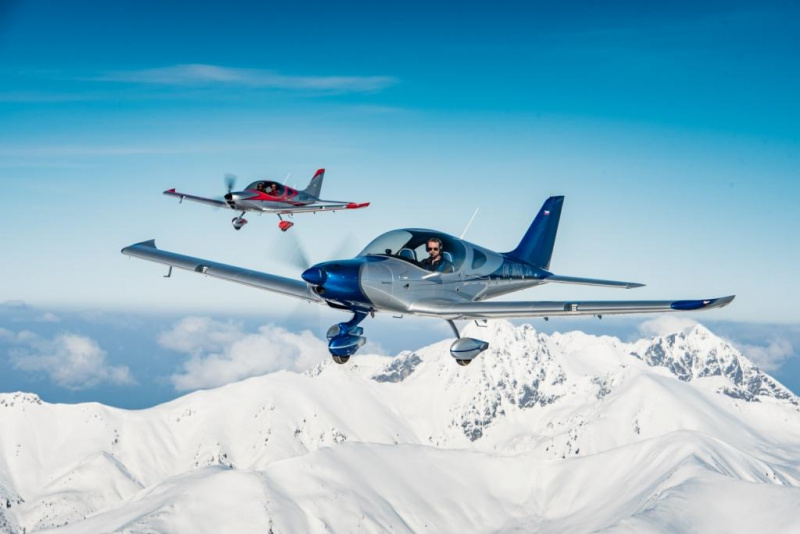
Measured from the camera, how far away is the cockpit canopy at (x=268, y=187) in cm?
5709

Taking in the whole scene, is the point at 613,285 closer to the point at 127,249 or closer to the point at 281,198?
the point at 127,249

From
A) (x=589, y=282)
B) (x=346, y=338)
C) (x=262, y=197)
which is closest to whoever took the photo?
(x=346, y=338)

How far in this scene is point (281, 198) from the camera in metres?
58.2

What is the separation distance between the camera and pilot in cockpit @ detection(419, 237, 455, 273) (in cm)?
2491

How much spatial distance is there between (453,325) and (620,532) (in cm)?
16972

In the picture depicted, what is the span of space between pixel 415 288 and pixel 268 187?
3547 cm

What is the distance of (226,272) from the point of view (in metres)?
28.7

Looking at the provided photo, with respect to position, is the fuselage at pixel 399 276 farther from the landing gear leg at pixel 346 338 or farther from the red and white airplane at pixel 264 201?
the red and white airplane at pixel 264 201

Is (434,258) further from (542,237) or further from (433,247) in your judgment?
(542,237)

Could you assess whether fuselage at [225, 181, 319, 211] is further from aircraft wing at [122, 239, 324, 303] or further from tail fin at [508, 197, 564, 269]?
tail fin at [508, 197, 564, 269]

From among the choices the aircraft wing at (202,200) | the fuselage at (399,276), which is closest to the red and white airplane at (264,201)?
the aircraft wing at (202,200)

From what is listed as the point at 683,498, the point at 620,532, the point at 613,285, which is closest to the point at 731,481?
the point at 683,498

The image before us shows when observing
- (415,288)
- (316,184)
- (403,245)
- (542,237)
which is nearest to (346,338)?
(415,288)

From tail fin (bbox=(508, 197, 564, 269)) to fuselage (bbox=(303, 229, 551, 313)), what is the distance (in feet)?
26.7
